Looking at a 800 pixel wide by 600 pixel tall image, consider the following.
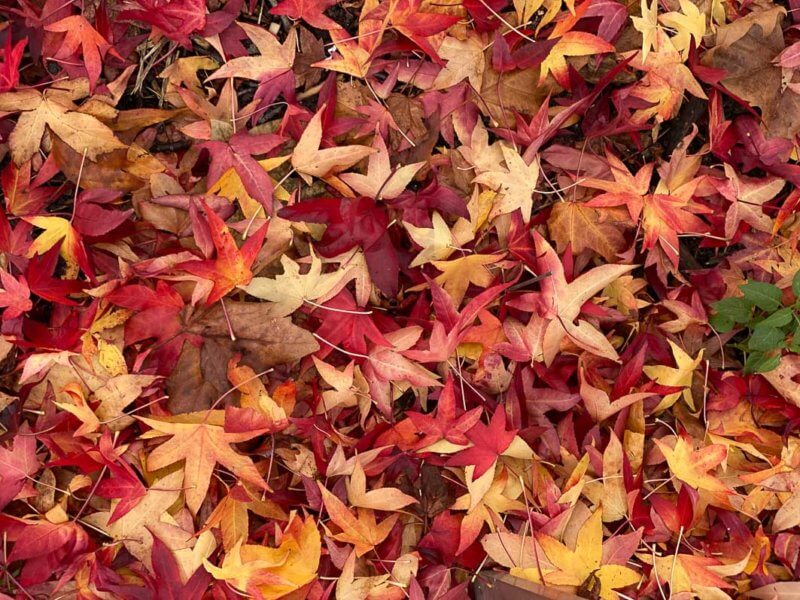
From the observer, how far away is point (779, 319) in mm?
1147

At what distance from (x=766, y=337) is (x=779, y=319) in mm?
39

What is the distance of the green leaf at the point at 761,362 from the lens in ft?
3.89

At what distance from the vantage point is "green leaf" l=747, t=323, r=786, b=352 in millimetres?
1159

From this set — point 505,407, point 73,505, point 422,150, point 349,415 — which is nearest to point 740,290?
point 505,407

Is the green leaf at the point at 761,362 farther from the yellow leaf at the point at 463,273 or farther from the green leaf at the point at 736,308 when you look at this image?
the yellow leaf at the point at 463,273

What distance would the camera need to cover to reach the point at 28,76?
3.76ft

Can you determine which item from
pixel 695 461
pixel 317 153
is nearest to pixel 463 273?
pixel 317 153

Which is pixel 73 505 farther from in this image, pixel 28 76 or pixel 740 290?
pixel 740 290

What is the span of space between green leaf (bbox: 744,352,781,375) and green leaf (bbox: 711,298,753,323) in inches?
2.9

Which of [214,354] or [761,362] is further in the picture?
[761,362]

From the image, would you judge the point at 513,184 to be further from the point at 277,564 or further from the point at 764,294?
the point at 277,564

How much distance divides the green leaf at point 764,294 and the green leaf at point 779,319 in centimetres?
2

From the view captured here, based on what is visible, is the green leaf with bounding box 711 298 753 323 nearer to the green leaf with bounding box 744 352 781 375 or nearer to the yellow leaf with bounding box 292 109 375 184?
the green leaf with bounding box 744 352 781 375

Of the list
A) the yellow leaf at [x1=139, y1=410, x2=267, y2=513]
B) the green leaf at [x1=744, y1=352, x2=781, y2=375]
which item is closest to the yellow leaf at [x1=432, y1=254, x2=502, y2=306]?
the yellow leaf at [x1=139, y1=410, x2=267, y2=513]
